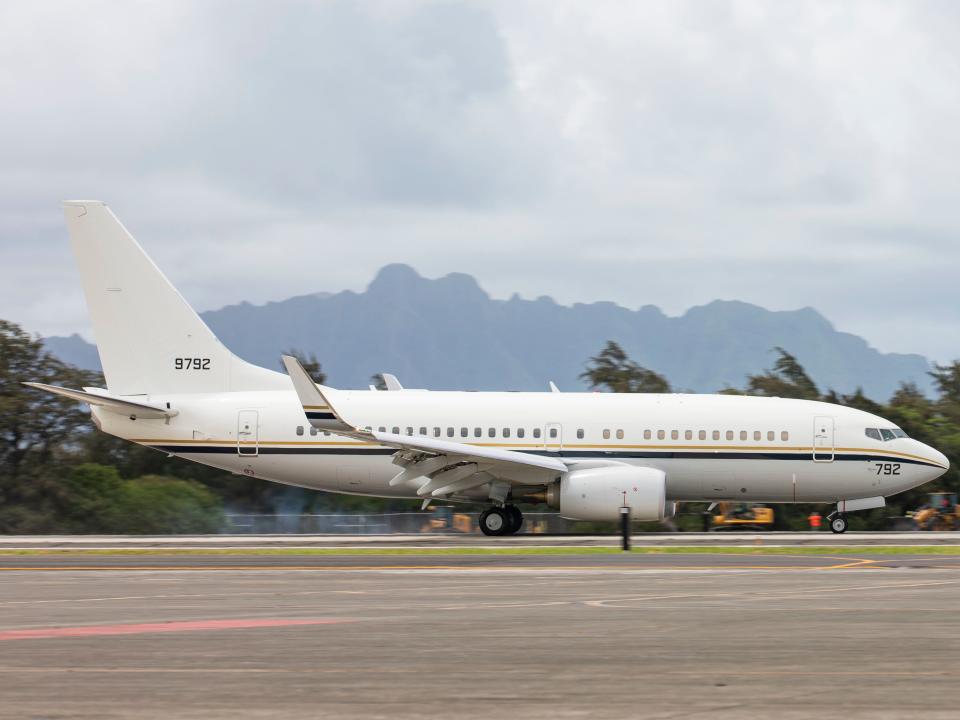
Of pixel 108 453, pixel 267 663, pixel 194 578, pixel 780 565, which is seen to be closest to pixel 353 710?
pixel 267 663

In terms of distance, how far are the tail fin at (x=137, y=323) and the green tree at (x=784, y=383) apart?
73.4 ft

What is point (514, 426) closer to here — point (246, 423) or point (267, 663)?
point (246, 423)

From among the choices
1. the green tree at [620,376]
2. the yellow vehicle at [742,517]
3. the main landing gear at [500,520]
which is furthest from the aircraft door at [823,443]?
the green tree at [620,376]

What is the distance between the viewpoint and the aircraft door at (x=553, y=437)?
1176 inches

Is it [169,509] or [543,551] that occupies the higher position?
[169,509]

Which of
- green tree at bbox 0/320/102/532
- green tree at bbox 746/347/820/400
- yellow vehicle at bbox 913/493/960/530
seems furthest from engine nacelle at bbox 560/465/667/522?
green tree at bbox 746/347/820/400

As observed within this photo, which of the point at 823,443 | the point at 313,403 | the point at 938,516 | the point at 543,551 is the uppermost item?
the point at 313,403

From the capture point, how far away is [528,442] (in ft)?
98.4

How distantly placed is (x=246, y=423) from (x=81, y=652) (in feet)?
65.3

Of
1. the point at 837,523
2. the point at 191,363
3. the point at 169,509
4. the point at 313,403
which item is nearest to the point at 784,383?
the point at 837,523

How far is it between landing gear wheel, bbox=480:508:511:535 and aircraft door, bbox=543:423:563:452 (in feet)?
6.16

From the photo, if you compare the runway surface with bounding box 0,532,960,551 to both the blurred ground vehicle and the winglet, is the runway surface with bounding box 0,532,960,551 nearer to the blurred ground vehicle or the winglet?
the winglet

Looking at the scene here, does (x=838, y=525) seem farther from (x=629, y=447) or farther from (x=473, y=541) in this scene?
(x=473, y=541)

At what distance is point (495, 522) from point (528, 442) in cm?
205
